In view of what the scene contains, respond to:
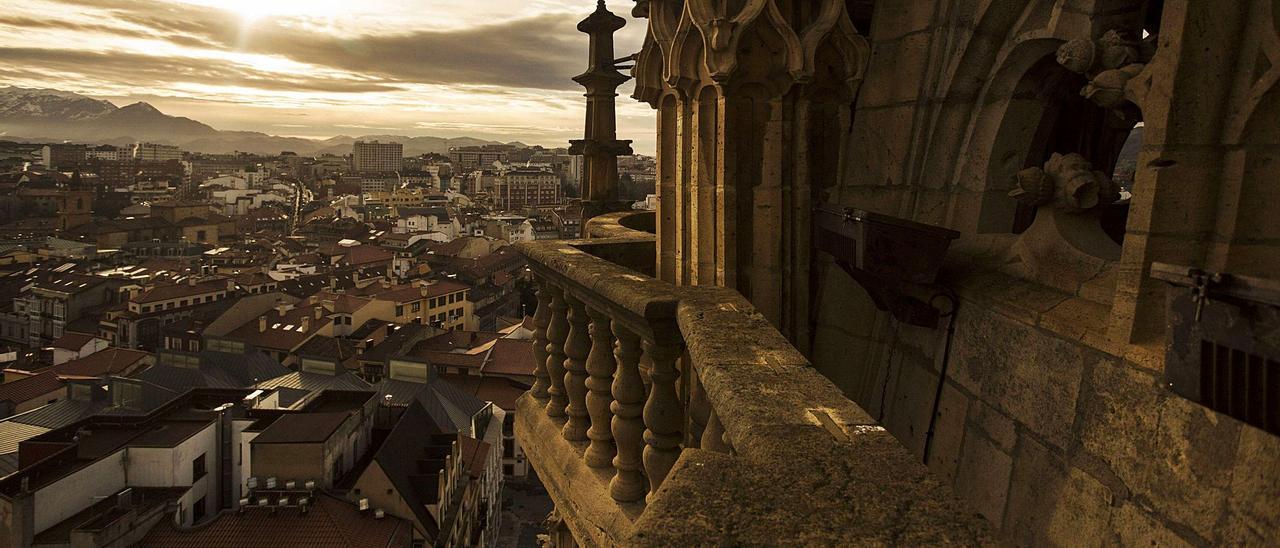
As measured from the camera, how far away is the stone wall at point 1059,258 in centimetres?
258

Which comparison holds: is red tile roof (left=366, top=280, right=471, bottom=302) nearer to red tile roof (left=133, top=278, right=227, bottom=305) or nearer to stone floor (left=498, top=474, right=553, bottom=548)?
red tile roof (left=133, top=278, right=227, bottom=305)

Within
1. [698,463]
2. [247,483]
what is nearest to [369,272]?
[247,483]

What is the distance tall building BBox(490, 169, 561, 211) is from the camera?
437ft

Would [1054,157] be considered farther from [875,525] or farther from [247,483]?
[247,483]

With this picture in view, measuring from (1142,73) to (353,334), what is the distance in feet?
158

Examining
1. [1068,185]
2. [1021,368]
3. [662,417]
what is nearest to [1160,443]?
[1021,368]

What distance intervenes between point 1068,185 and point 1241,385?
176 cm

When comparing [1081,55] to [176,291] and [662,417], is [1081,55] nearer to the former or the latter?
[662,417]

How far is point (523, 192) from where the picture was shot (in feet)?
441

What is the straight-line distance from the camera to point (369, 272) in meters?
65.7

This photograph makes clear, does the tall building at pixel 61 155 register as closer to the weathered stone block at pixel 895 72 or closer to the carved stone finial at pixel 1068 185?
the weathered stone block at pixel 895 72

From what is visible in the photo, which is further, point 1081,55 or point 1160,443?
Answer: point 1081,55

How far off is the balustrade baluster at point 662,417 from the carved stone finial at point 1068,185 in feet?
5.55

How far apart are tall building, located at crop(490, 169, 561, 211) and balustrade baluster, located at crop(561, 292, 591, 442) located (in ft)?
418
